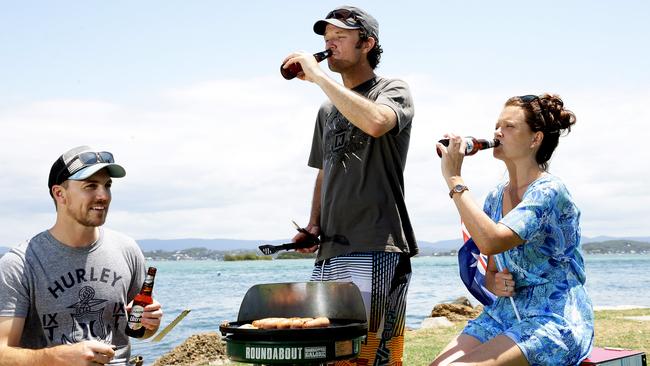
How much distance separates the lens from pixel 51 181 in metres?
4.17

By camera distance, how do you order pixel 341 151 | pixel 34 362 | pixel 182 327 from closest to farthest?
1. pixel 34 362
2. pixel 341 151
3. pixel 182 327

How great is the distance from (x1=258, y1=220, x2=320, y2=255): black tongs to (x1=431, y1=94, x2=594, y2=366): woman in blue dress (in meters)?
0.85

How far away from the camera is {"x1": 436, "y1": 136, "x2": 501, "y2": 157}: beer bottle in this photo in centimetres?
408

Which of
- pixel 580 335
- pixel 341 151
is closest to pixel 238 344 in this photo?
pixel 341 151

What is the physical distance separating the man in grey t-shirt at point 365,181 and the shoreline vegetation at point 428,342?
205 inches

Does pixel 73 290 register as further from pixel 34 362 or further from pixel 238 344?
pixel 238 344

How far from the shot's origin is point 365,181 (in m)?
4.23

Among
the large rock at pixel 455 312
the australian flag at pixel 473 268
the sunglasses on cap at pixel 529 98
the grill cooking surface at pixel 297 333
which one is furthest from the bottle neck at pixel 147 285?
the large rock at pixel 455 312

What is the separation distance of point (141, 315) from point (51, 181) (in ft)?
2.79

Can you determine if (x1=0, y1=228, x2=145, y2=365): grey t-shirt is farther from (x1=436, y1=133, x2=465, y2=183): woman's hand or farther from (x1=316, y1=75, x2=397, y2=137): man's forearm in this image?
(x1=436, y1=133, x2=465, y2=183): woman's hand

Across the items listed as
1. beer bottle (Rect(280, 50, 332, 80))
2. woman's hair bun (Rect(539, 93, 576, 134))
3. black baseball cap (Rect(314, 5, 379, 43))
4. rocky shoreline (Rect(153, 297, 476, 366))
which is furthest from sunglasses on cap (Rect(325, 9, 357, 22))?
rocky shoreline (Rect(153, 297, 476, 366))

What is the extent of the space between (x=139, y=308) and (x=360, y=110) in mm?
1522

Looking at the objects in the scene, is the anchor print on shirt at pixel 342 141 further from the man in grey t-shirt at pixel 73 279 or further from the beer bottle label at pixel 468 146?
the man in grey t-shirt at pixel 73 279

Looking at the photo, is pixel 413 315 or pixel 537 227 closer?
pixel 537 227
